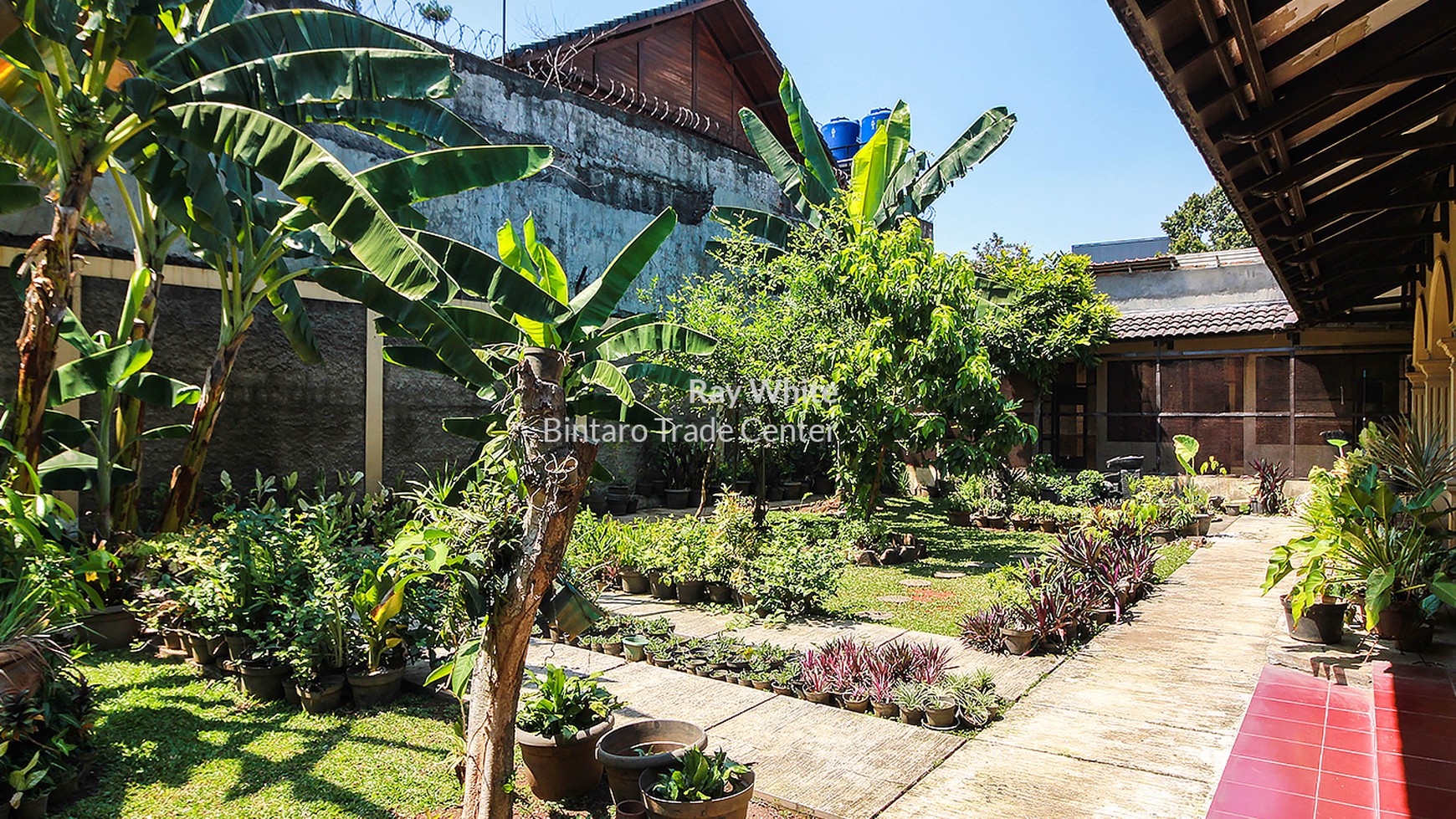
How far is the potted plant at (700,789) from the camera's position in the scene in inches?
134

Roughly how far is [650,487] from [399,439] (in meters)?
4.98

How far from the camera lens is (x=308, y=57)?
20.5 feet

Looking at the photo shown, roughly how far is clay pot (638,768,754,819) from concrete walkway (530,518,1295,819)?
603 millimetres

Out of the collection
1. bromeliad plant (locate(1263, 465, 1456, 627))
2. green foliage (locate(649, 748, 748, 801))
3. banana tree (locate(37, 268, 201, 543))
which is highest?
banana tree (locate(37, 268, 201, 543))

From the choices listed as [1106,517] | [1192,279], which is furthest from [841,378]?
[1192,279]

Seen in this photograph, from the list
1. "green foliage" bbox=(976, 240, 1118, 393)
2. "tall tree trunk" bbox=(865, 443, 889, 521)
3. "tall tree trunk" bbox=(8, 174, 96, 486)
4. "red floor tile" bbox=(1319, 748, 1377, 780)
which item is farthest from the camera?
"green foliage" bbox=(976, 240, 1118, 393)

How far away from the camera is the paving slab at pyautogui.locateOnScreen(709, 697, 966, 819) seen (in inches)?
161

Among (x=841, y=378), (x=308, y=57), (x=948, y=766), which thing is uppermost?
(x=308, y=57)

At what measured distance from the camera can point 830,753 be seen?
4641mm

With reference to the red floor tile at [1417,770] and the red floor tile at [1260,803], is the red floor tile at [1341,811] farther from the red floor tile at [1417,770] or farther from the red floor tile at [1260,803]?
the red floor tile at [1417,770]

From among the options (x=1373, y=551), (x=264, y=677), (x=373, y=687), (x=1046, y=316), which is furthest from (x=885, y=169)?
(x=264, y=677)

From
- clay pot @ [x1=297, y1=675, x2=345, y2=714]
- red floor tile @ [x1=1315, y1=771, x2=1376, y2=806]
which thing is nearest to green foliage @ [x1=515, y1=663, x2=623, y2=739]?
clay pot @ [x1=297, y1=675, x2=345, y2=714]

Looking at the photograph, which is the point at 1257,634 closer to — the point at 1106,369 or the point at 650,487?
the point at 650,487

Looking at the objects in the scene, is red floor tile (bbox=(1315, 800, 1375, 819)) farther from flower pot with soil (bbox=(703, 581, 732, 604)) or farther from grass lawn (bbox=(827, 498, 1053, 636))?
flower pot with soil (bbox=(703, 581, 732, 604))
